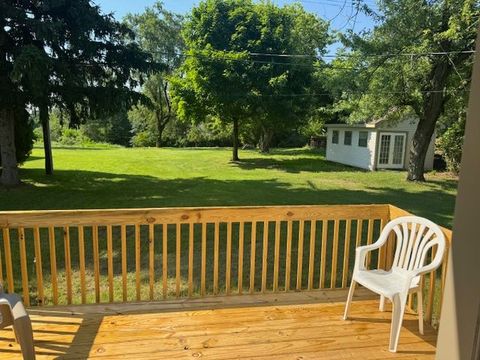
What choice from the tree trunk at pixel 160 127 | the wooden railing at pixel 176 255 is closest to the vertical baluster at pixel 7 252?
the wooden railing at pixel 176 255

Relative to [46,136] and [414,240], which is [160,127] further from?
[414,240]

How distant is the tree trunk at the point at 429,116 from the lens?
38.9 ft

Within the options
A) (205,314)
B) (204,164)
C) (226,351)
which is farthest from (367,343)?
(204,164)

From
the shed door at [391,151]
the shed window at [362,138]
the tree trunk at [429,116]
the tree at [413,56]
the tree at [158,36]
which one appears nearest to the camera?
the tree at [413,56]

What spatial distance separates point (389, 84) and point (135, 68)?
7.42 meters

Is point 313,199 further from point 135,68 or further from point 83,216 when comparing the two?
point 83,216

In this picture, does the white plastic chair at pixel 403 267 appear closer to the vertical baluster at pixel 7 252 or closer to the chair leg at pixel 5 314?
the chair leg at pixel 5 314

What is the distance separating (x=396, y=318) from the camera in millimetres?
2621

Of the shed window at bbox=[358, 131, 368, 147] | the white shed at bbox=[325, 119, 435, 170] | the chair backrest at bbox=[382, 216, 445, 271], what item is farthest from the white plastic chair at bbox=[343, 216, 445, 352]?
the shed window at bbox=[358, 131, 368, 147]

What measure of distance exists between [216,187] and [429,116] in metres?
7.58

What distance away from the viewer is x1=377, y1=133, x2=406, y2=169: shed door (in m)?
17.1

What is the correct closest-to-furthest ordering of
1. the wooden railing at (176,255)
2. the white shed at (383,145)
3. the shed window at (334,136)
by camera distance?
the wooden railing at (176,255) → the white shed at (383,145) → the shed window at (334,136)

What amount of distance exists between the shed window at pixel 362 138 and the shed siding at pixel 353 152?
0.16 meters

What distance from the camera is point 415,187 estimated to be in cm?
1245
